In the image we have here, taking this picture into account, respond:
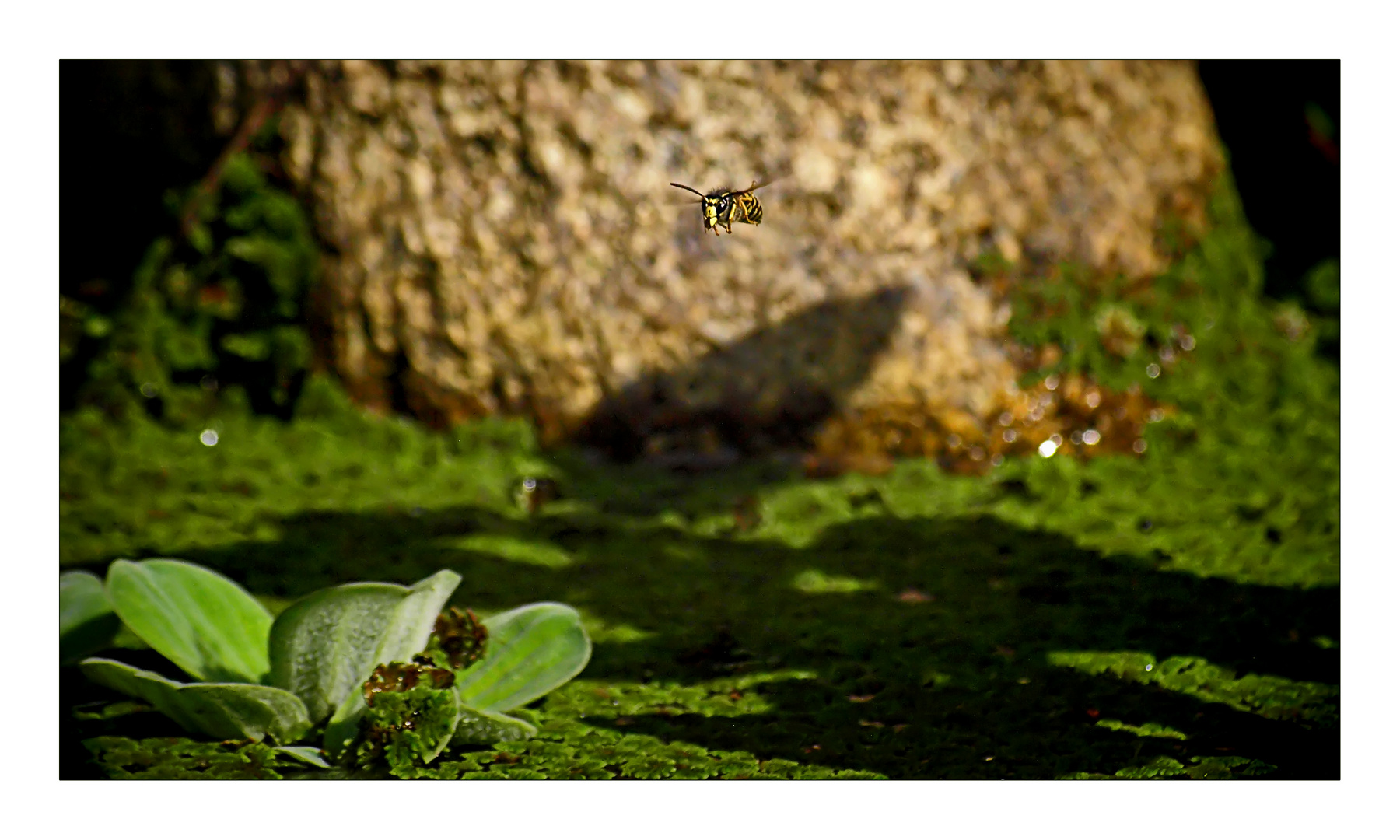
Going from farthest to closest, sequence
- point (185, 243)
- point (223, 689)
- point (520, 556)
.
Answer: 1. point (185, 243)
2. point (520, 556)
3. point (223, 689)

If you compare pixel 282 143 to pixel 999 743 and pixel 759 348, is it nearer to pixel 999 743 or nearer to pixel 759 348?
pixel 759 348

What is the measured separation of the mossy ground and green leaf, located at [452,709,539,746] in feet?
0.05

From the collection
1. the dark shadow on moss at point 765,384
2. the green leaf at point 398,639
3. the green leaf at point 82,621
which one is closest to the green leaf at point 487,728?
the green leaf at point 398,639

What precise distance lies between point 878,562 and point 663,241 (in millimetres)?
926

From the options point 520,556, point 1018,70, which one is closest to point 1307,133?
point 1018,70

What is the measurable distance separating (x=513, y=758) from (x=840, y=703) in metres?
0.43

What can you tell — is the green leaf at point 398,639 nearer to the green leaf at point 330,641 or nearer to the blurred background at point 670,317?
the green leaf at point 330,641

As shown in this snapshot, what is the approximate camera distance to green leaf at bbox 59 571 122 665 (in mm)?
1547

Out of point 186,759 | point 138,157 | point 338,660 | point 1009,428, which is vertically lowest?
point 186,759

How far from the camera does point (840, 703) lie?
1525mm

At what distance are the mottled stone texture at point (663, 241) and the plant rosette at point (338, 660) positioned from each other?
1203mm

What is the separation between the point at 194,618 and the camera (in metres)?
1.47

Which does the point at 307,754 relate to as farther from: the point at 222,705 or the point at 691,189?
the point at 691,189

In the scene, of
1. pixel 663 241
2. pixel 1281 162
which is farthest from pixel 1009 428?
pixel 1281 162
